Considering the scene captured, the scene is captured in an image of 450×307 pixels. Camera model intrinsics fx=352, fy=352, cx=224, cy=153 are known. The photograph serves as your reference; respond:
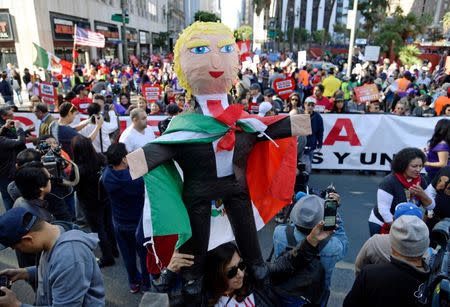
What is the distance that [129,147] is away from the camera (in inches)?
191

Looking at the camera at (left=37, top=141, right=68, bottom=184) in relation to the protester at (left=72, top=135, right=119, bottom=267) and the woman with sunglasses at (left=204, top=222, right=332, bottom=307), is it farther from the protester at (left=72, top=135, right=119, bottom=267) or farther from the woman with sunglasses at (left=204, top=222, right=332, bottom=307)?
the woman with sunglasses at (left=204, top=222, right=332, bottom=307)

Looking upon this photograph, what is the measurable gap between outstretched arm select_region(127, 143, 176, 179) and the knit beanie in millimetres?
1399

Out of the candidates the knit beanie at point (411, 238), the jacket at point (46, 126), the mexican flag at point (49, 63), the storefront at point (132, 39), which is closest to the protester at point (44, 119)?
the jacket at point (46, 126)

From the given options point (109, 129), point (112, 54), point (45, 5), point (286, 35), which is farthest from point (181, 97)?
point (286, 35)

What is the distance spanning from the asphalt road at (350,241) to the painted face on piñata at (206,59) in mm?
2546

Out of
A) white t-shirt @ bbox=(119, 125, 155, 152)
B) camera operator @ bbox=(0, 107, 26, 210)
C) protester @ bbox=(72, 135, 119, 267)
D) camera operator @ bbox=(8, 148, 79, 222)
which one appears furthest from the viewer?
white t-shirt @ bbox=(119, 125, 155, 152)

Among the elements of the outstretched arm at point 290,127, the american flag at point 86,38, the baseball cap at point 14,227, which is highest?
the american flag at point 86,38

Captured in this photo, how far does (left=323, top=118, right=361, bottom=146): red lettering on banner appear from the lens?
6.92 metres

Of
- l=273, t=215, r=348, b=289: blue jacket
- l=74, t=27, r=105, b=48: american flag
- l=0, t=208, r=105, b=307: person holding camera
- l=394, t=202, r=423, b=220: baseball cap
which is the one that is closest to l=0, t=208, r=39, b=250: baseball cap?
l=0, t=208, r=105, b=307: person holding camera

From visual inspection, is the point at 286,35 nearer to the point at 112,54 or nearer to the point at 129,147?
the point at 112,54

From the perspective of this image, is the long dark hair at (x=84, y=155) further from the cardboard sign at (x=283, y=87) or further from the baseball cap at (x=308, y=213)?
the cardboard sign at (x=283, y=87)

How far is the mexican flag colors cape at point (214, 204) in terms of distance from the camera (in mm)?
1980

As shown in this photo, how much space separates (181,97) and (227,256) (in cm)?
586

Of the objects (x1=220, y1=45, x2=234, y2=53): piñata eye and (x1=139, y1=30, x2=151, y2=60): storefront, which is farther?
(x1=139, y1=30, x2=151, y2=60): storefront
